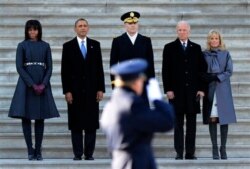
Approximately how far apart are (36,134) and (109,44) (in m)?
3.20

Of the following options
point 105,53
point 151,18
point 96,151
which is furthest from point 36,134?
point 151,18

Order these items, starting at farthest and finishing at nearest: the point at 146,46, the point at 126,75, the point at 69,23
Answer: the point at 69,23 < the point at 146,46 < the point at 126,75

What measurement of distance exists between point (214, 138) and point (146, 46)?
1466 millimetres

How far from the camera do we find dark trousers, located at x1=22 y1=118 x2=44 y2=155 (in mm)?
11914

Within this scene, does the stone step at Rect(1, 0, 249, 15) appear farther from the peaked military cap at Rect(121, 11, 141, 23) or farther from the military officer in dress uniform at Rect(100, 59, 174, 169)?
the military officer in dress uniform at Rect(100, 59, 174, 169)

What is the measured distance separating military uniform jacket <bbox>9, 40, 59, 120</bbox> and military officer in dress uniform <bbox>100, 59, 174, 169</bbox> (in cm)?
509

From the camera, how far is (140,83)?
6.76m

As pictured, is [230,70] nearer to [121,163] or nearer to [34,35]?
[34,35]

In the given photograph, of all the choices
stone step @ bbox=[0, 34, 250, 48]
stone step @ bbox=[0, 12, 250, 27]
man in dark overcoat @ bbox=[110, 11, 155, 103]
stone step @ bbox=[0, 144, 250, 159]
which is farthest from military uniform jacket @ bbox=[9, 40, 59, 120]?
stone step @ bbox=[0, 12, 250, 27]

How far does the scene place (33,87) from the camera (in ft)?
38.9

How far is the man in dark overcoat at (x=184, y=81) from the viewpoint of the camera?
12.0m

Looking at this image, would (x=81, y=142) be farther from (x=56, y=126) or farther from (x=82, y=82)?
(x=56, y=126)

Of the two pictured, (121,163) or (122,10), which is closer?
(121,163)

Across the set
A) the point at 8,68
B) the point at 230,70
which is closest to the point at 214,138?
the point at 230,70
